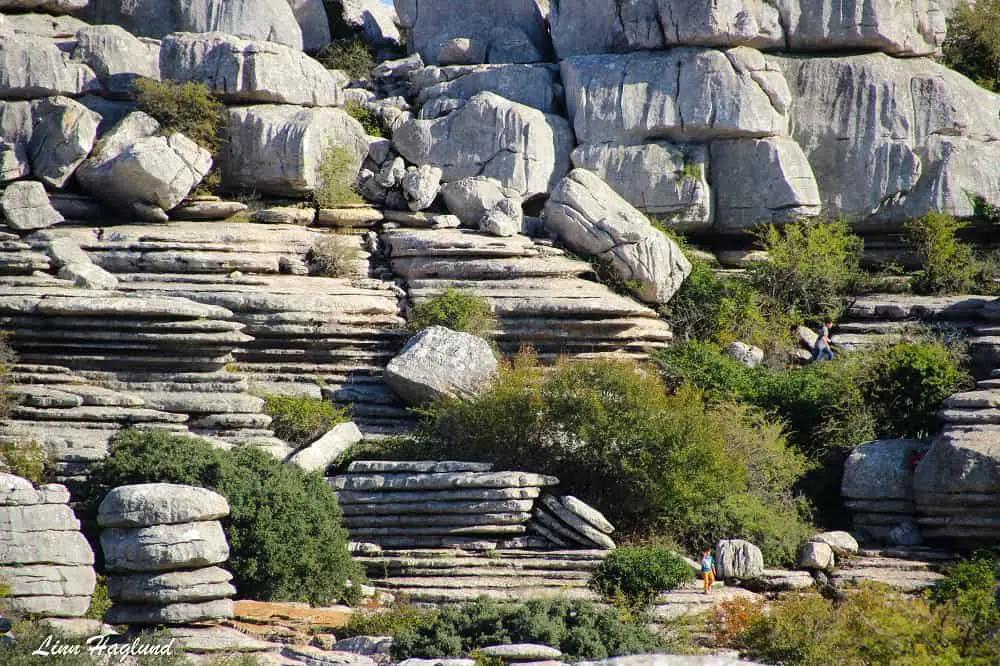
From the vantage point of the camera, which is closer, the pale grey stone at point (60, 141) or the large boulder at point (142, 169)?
the large boulder at point (142, 169)

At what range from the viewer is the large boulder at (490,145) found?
105ft

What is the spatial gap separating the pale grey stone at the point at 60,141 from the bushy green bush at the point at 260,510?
11.0 metres

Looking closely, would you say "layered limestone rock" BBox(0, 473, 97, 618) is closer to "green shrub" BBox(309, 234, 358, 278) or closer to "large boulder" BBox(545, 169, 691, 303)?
"green shrub" BBox(309, 234, 358, 278)

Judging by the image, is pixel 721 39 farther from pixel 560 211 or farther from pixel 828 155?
pixel 560 211

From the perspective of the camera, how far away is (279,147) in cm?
3073

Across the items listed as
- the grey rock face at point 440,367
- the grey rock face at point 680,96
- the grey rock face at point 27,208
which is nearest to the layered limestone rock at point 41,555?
the grey rock face at point 440,367

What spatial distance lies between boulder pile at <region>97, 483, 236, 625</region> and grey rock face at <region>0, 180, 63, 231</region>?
13.4 m

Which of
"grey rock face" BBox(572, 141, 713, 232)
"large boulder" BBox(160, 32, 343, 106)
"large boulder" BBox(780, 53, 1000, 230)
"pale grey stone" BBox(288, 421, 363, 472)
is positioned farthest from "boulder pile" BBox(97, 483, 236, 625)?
"large boulder" BBox(780, 53, 1000, 230)

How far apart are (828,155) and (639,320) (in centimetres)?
830

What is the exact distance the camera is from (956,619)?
52.7ft

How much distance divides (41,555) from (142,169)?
44.1ft

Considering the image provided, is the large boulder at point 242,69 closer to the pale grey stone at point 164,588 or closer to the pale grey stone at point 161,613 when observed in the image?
the pale grey stone at point 164,588

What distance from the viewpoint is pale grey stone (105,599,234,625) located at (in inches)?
653

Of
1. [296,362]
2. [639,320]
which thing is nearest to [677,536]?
[639,320]
